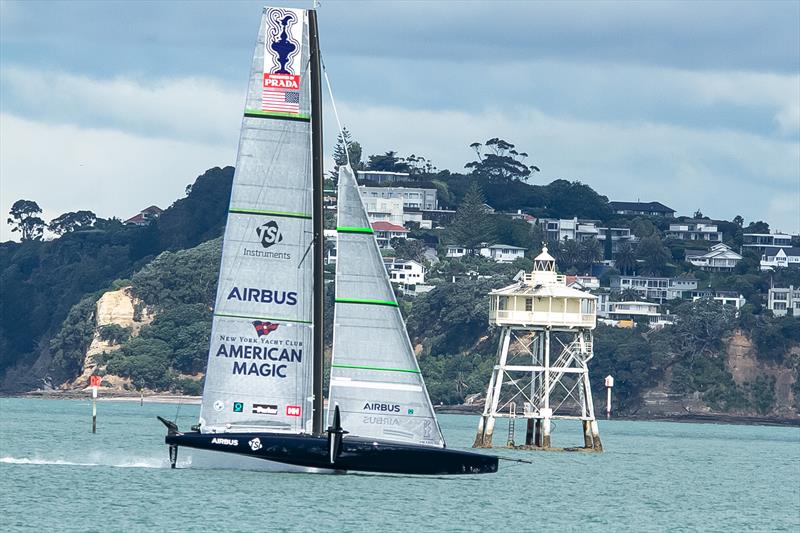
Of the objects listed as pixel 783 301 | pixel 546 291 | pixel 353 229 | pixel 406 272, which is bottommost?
pixel 353 229

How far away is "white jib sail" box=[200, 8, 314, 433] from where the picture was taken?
1719 inches

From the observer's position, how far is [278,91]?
4375cm

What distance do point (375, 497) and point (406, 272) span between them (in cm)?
15288

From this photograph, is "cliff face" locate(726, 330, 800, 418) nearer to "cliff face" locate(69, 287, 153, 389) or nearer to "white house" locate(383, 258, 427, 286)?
"white house" locate(383, 258, 427, 286)

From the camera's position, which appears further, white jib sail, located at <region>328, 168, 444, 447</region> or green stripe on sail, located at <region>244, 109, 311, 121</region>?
white jib sail, located at <region>328, 168, 444, 447</region>

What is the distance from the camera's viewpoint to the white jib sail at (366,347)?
145 ft

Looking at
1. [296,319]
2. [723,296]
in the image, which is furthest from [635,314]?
[296,319]

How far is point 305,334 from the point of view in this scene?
4422 cm

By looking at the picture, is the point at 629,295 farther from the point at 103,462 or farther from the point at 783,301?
the point at 103,462

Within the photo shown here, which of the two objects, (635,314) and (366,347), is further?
(635,314)

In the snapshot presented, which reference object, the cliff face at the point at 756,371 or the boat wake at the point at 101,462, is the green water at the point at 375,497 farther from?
the cliff face at the point at 756,371

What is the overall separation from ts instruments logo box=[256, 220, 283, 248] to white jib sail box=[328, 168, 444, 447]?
5.29ft

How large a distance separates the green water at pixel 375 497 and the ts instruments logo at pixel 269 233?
602cm

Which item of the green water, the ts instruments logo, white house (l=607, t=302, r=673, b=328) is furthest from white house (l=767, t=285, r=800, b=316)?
the ts instruments logo
